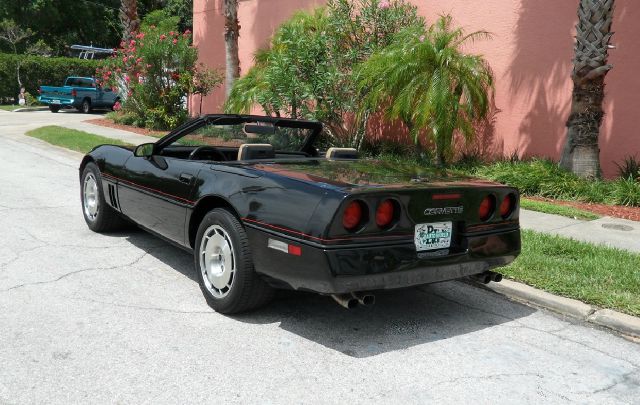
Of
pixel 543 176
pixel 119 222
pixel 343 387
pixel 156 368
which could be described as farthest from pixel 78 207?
pixel 543 176

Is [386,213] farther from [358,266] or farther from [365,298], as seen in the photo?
[365,298]

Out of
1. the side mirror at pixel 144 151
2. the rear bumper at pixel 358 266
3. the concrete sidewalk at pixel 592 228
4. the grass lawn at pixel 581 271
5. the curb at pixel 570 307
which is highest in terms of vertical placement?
the side mirror at pixel 144 151

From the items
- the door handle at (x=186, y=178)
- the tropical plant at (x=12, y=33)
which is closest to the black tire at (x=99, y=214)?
the door handle at (x=186, y=178)

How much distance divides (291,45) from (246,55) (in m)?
6.29

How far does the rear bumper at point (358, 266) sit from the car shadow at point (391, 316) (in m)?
0.41

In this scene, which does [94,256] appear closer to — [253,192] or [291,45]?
[253,192]

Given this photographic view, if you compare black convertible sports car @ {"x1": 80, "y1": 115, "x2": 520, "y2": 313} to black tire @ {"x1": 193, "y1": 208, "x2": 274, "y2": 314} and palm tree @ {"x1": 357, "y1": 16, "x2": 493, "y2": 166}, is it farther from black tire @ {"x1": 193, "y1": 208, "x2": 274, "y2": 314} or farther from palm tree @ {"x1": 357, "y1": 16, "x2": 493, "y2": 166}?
palm tree @ {"x1": 357, "y1": 16, "x2": 493, "y2": 166}

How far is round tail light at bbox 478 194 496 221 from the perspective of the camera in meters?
4.40

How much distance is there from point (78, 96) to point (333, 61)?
774 inches

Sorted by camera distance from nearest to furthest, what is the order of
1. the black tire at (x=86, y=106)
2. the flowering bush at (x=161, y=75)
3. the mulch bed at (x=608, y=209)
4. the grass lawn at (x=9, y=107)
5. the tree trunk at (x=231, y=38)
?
1. the mulch bed at (x=608, y=209)
2. the tree trunk at (x=231, y=38)
3. the flowering bush at (x=161, y=75)
4. the grass lawn at (x=9, y=107)
5. the black tire at (x=86, y=106)

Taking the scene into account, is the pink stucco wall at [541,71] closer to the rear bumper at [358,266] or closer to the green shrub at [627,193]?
the green shrub at [627,193]

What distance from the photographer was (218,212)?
14.3 ft

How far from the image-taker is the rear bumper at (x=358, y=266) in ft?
12.0

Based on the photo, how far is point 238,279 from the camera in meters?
4.14
